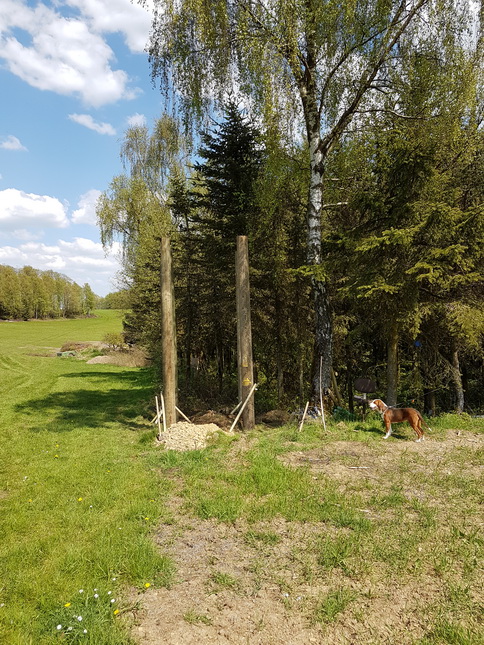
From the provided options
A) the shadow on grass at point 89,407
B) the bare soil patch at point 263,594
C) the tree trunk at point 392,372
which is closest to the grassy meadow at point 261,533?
the bare soil patch at point 263,594

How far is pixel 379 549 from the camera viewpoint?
379 cm

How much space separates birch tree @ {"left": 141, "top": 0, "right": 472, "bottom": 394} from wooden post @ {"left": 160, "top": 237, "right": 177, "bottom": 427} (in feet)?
10.9

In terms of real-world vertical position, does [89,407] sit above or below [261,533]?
below

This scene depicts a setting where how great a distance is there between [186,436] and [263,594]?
4.82 m

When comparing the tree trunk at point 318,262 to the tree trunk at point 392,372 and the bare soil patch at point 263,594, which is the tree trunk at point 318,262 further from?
the bare soil patch at point 263,594

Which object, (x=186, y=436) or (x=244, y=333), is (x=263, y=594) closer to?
(x=186, y=436)

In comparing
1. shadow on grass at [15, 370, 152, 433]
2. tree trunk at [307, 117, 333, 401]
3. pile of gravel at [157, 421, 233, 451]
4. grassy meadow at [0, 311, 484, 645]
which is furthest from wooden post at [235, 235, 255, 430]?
shadow on grass at [15, 370, 152, 433]

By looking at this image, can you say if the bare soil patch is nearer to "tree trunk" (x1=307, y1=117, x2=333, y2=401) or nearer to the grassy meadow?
the grassy meadow

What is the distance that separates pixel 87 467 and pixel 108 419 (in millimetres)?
5064

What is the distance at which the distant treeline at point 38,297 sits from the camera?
74938 millimetres

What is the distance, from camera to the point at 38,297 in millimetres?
81062

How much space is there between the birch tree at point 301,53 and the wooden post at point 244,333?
4.99 ft

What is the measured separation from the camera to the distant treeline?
246ft

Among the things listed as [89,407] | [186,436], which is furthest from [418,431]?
[89,407]
